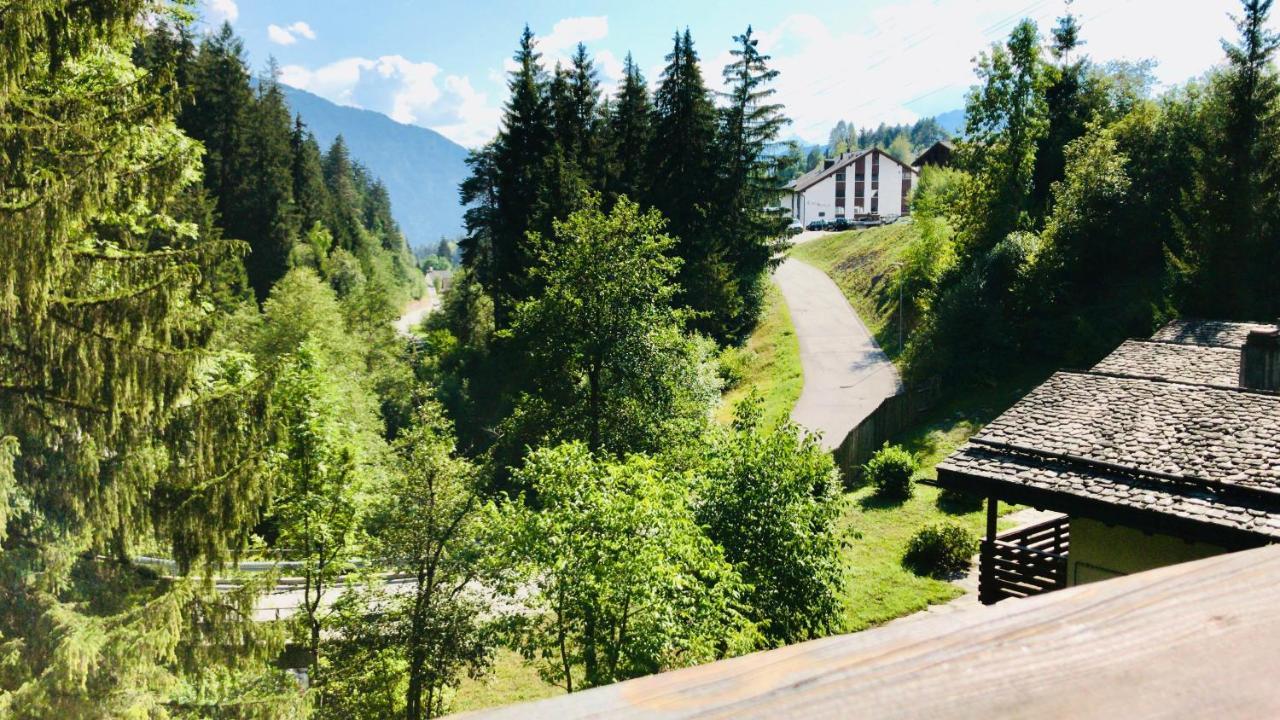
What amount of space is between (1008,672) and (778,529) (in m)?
12.6

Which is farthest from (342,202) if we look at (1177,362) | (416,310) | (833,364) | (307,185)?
(1177,362)

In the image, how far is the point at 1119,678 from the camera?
1101mm

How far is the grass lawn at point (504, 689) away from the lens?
1717 cm

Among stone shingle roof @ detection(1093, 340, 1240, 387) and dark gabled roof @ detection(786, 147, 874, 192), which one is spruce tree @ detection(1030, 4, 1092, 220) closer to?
stone shingle roof @ detection(1093, 340, 1240, 387)

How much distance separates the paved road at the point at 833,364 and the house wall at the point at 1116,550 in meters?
13.1

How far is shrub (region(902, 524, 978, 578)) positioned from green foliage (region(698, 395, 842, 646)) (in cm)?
716

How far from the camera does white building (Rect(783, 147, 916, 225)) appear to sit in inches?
3816

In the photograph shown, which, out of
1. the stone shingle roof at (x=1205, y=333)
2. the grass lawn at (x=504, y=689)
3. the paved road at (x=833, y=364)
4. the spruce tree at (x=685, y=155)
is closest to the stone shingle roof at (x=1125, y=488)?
the grass lawn at (x=504, y=689)

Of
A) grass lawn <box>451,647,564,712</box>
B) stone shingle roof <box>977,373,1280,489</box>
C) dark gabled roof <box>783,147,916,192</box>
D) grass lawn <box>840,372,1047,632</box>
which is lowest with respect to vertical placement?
grass lawn <box>451,647,564,712</box>

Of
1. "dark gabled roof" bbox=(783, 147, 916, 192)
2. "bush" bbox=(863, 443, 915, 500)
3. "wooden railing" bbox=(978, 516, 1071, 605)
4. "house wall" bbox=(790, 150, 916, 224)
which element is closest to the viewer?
"wooden railing" bbox=(978, 516, 1071, 605)

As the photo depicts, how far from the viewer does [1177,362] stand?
18.9m

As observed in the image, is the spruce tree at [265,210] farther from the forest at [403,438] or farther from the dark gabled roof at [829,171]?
the dark gabled roof at [829,171]

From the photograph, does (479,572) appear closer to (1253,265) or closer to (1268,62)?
(1253,265)

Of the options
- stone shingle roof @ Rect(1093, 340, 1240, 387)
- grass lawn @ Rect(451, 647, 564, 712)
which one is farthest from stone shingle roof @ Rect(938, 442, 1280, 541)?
grass lawn @ Rect(451, 647, 564, 712)
